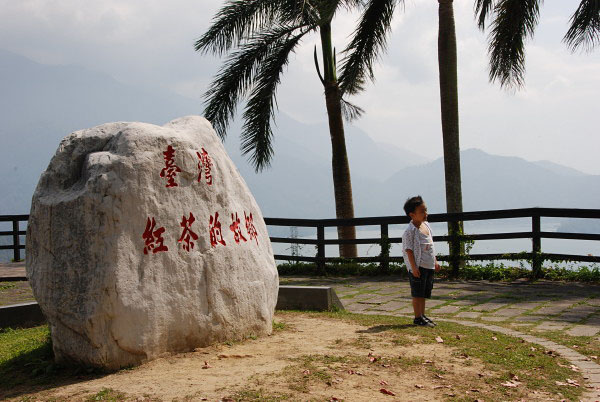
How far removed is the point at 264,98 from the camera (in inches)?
518

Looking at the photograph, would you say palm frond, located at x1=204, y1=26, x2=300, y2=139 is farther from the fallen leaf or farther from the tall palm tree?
the fallen leaf

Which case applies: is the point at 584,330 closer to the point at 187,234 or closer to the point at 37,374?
the point at 187,234

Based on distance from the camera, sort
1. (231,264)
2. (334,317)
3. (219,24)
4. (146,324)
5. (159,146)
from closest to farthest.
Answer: (146,324)
(159,146)
(231,264)
(334,317)
(219,24)

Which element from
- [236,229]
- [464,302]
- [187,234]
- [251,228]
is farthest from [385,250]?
[187,234]

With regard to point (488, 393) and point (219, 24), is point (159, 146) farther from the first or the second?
point (219, 24)

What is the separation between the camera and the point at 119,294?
4.51 meters

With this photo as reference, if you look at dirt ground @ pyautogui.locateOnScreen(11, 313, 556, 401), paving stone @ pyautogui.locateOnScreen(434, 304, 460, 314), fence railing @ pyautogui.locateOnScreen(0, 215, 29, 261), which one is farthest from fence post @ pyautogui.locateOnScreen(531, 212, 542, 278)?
fence railing @ pyautogui.locateOnScreen(0, 215, 29, 261)

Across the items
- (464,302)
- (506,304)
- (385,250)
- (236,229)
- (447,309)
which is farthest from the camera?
(385,250)

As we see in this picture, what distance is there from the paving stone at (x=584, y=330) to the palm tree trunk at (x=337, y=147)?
274 inches

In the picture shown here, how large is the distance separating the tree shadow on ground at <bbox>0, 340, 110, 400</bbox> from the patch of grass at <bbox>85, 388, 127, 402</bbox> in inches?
17.7

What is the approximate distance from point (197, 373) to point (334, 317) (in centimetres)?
252

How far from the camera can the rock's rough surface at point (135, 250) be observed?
4562 millimetres

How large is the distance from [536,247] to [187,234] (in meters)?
6.96

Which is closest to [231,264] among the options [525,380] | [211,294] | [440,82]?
[211,294]
